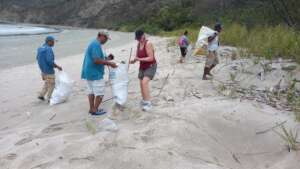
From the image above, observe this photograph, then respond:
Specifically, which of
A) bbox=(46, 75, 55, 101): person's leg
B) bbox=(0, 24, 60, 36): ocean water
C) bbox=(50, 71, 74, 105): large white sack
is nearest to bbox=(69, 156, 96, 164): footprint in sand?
bbox=(50, 71, 74, 105): large white sack

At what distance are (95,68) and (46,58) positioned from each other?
5.85 feet

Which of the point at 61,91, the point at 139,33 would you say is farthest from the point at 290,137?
the point at 61,91

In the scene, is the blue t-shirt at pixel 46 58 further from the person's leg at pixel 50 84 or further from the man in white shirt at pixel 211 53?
the man in white shirt at pixel 211 53

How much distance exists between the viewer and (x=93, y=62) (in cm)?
603

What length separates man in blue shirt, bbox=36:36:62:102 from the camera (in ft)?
24.5

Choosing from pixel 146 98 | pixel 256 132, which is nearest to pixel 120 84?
pixel 146 98

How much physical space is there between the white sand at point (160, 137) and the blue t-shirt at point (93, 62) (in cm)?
64

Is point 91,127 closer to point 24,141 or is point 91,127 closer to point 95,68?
point 24,141

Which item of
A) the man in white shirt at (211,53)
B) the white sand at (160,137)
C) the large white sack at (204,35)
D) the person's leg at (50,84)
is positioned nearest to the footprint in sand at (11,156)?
the white sand at (160,137)

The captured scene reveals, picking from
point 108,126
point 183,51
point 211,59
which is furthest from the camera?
point 183,51

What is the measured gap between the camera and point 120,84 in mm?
6215

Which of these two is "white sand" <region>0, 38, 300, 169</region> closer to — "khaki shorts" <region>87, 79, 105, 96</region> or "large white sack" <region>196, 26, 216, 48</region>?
"khaki shorts" <region>87, 79, 105, 96</region>

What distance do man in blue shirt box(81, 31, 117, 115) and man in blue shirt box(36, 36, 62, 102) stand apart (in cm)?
144

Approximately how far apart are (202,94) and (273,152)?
7.41 feet
